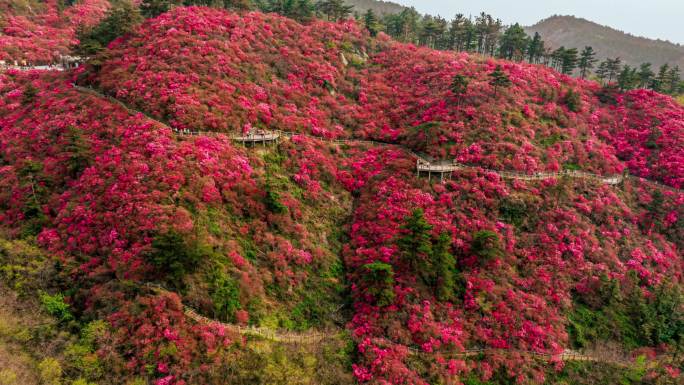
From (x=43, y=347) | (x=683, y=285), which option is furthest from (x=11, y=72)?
(x=683, y=285)

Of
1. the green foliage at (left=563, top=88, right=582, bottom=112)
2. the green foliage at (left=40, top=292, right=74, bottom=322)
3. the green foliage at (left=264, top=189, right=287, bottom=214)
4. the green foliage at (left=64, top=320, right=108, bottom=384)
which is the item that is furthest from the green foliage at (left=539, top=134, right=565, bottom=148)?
the green foliage at (left=40, top=292, right=74, bottom=322)

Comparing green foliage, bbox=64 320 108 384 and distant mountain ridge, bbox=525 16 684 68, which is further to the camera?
distant mountain ridge, bbox=525 16 684 68

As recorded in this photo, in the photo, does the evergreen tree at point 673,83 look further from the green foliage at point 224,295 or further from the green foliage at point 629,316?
the green foliage at point 224,295

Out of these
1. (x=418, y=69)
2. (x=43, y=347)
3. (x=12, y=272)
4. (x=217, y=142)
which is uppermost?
(x=418, y=69)

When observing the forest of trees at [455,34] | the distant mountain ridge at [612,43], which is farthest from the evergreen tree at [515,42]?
the distant mountain ridge at [612,43]

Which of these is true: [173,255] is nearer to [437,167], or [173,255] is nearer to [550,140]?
[437,167]

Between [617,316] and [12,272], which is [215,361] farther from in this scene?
[617,316]

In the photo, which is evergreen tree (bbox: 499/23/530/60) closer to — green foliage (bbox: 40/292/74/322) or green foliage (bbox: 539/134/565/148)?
green foliage (bbox: 539/134/565/148)
